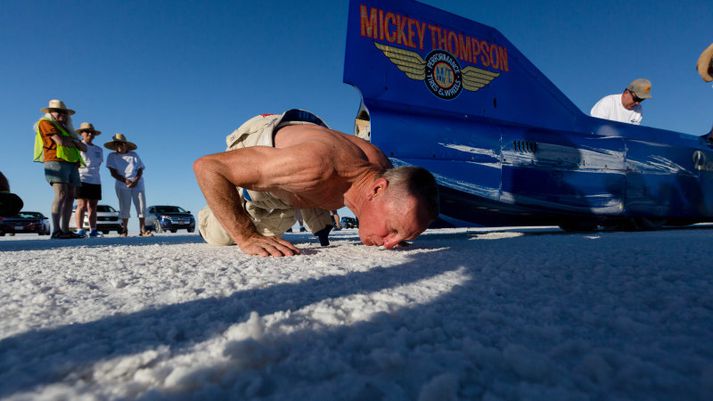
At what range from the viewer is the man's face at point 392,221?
1714 mm

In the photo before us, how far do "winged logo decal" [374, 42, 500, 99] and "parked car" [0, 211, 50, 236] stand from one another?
11.6 meters

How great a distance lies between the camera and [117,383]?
0.45 meters

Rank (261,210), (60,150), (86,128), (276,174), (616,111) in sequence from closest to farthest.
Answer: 1. (276,174)
2. (261,210)
3. (60,150)
4. (616,111)
5. (86,128)

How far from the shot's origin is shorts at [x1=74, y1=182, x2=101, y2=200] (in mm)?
4816

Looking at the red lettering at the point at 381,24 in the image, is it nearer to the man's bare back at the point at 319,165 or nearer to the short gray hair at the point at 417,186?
the man's bare back at the point at 319,165

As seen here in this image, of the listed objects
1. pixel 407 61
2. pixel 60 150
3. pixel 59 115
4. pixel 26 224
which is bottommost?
pixel 26 224

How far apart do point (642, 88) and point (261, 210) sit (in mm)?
4710

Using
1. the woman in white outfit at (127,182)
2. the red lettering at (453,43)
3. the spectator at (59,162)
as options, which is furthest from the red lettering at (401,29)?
the woman in white outfit at (127,182)

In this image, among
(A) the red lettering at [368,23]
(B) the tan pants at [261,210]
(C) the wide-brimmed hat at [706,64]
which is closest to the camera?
(B) the tan pants at [261,210]

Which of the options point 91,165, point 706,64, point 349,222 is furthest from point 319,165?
point 349,222

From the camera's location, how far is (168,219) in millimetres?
10977

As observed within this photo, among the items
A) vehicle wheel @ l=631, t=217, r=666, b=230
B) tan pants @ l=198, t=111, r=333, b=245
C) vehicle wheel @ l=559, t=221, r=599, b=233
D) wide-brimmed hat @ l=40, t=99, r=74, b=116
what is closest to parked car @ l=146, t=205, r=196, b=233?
wide-brimmed hat @ l=40, t=99, r=74, b=116

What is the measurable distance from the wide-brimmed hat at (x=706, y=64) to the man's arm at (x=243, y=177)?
4.87m

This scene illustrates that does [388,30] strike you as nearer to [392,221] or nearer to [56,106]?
[392,221]
